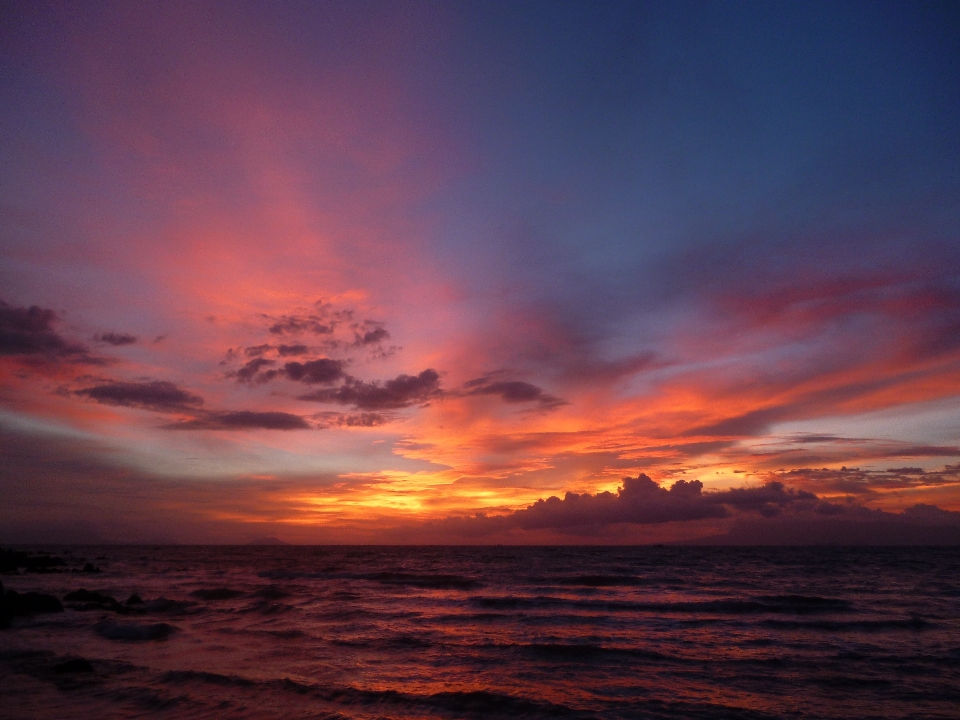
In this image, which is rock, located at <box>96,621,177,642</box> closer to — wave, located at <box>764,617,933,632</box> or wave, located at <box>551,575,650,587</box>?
wave, located at <box>764,617,933,632</box>

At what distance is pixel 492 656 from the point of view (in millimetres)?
21391

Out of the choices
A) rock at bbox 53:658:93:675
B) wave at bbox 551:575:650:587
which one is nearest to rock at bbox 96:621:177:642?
rock at bbox 53:658:93:675

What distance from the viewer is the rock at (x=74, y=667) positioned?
17375 millimetres

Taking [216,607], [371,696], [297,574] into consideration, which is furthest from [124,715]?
[297,574]

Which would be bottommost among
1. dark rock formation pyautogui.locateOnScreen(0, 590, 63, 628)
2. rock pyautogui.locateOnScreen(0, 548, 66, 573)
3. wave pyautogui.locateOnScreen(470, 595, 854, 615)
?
wave pyautogui.locateOnScreen(470, 595, 854, 615)

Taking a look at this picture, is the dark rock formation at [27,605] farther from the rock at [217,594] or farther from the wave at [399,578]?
the wave at [399,578]

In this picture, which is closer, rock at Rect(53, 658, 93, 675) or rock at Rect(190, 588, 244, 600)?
rock at Rect(53, 658, 93, 675)

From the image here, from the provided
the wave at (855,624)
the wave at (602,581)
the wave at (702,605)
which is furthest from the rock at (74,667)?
the wave at (602,581)

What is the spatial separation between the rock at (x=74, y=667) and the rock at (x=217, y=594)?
24767 mm

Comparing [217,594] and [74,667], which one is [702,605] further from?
[217,594]

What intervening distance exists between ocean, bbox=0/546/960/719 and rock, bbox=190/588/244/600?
0.36 m

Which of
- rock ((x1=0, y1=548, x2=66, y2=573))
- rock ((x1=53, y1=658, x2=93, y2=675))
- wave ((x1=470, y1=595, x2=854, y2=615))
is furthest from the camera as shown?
rock ((x1=0, y1=548, x2=66, y2=573))

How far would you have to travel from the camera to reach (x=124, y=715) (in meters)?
13.7

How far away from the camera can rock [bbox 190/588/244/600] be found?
135 ft
